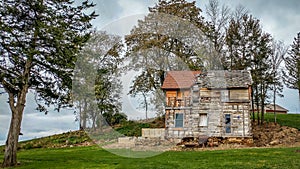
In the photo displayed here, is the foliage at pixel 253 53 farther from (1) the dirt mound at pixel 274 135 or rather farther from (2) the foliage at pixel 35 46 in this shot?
(2) the foliage at pixel 35 46

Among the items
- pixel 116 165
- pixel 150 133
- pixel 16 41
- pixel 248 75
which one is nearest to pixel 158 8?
pixel 248 75

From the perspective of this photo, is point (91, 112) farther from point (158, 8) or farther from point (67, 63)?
point (67, 63)

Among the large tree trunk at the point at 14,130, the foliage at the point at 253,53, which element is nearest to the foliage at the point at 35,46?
the large tree trunk at the point at 14,130

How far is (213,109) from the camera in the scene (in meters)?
27.2

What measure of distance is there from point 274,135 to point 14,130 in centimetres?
2025

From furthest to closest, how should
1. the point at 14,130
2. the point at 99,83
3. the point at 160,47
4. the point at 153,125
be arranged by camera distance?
the point at 160,47 → the point at 153,125 → the point at 99,83 → the point at 14,130

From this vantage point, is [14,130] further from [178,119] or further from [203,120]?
[203,120]

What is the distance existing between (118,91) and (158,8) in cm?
1072

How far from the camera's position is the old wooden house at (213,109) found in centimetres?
2647

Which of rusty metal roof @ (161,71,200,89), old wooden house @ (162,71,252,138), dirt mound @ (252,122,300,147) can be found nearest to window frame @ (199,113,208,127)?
old wooden house @ (162,71,252,138)

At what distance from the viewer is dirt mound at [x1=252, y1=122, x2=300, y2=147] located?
979 inches

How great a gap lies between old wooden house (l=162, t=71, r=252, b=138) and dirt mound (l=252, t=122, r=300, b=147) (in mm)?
1603

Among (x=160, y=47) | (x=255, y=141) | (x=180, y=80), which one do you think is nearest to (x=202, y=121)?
(x=255, y=141)

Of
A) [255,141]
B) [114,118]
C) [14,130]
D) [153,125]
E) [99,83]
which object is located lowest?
[255,141]
